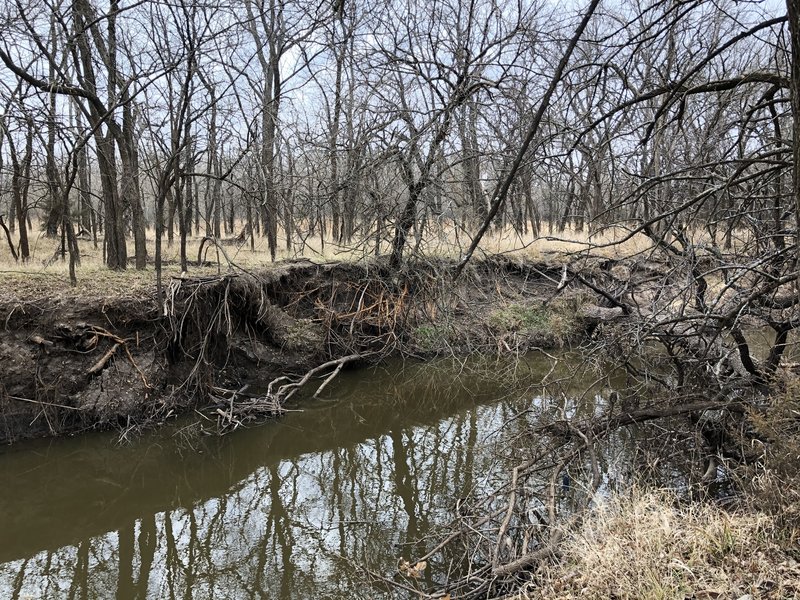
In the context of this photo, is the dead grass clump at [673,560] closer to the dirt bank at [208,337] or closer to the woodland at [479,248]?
the woodland at [479,248]

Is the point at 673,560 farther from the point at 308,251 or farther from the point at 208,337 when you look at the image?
the point at 308,251

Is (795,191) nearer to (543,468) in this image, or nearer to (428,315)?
(543,468)

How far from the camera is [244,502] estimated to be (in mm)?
6102

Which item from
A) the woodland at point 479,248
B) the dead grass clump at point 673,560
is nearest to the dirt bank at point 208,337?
the woodland at point 479,248

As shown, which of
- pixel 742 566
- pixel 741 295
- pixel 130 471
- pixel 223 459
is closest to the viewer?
pixel 742 566

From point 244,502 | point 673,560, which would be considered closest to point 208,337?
point 244,502

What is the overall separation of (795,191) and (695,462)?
9.50ft

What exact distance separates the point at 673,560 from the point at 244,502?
4607 mm

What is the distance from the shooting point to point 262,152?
998 cm

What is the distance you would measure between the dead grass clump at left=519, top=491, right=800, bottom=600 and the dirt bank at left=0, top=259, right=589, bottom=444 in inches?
115

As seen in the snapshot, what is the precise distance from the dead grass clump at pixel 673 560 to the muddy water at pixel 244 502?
4.68 feet

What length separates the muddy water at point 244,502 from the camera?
475cm

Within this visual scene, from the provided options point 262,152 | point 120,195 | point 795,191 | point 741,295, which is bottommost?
point 741,295

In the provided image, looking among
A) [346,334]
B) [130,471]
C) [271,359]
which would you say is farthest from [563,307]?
[130,471]
